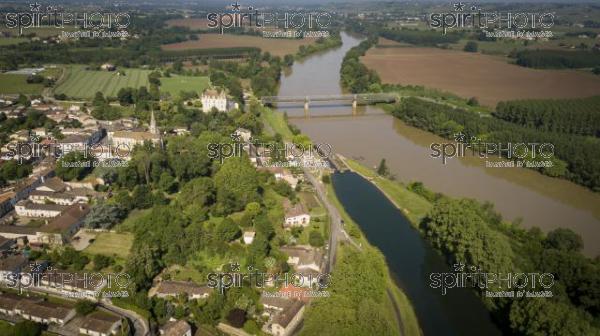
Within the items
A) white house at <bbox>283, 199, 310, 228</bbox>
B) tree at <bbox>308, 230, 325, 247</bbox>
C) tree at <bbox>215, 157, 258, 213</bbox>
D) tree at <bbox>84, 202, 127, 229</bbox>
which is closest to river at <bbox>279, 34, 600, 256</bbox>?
white house at <bbox>283, 199, 310, 228</bbox>

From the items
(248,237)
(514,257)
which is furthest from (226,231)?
(514,257)

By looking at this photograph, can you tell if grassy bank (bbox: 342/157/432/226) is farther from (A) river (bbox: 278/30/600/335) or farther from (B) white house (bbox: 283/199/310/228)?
(B) white house (bbox: 283/199/310/228)

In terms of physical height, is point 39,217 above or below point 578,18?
below

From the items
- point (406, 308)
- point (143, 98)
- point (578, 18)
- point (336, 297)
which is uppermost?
point (578, 18)

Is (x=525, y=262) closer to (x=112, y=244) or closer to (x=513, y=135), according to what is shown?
(x=112, y=244)

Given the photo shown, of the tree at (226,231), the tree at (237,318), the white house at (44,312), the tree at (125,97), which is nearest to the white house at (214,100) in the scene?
the tree at (125,97)

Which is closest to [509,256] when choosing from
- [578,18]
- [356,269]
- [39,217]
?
[356,269]

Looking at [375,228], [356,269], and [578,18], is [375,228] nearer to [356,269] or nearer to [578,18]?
[356,269]
